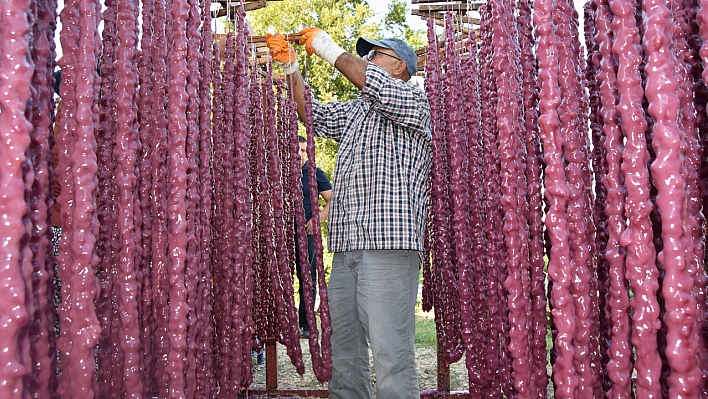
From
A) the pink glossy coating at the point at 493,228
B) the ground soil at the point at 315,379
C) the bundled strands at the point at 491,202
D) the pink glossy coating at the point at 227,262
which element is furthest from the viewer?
the ground soil at the point at 315,379

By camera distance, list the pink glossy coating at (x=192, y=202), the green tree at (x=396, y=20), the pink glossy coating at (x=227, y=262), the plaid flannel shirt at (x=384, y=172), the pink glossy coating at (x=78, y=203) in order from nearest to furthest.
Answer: the pink glossy coating at (x=78, y=203)
the pink glossy coating at (x=192, y=202)
the pink glossy coating at (x=227, y=262)
the plaid flannel shirt at (x=384, y=172)
the green tree at (x=396, y=20)

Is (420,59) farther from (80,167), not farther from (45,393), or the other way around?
(45,393)

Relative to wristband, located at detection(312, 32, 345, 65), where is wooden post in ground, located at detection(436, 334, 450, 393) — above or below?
below

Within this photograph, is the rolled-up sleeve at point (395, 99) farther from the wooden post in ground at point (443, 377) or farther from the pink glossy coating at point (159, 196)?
the wooden post in ground at point (443, 377)

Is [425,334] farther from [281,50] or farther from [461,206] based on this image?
[461,206]

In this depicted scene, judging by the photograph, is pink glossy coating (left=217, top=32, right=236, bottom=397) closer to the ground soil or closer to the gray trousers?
the gray trousers

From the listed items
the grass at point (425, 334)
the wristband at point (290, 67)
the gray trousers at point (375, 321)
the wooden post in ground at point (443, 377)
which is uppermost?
the wristband at point (290, 67)

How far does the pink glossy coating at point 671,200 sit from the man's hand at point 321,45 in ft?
7.70

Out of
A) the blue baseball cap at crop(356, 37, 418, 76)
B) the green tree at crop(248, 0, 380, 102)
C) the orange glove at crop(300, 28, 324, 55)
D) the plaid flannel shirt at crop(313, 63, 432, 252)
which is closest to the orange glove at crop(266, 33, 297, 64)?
the orange glove at crop(300, 28, 324, 55)

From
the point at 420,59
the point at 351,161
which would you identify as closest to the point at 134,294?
the point at 351,161

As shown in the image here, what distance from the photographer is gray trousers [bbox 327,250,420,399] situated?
3.15 meters

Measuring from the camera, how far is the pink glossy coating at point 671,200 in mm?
1227

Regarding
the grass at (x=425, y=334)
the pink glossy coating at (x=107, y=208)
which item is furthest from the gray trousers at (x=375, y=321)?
the grass at (x=425, y=334)

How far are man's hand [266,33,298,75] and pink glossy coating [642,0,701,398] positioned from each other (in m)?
2.78
